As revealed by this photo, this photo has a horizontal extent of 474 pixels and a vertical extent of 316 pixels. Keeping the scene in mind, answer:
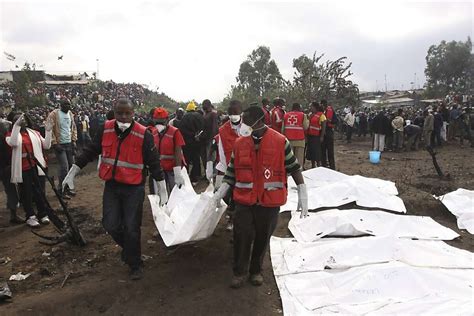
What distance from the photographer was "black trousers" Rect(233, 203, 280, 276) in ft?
12.6

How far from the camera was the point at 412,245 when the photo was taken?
438 centimetres

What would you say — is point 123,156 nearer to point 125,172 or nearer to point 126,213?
point 125,172

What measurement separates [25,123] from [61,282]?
2.55 metres

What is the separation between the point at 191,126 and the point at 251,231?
16.3ft

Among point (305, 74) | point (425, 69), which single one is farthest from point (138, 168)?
point (425, 69)

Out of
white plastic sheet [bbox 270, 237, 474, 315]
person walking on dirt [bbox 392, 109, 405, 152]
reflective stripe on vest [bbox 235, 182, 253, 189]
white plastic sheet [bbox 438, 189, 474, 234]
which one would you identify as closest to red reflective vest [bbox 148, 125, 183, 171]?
reflective stripe on vest [bbox 235, 182, 253, 189]

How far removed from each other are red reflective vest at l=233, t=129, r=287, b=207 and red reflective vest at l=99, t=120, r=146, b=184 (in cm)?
102

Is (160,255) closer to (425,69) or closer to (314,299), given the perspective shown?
(314,299)

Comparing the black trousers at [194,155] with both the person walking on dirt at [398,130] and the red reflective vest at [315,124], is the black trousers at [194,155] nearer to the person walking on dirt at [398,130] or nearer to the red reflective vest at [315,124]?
the red reflective vest at [315,124]

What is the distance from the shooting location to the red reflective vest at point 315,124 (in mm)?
9157

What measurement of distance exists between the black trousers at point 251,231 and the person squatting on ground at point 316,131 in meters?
5.59

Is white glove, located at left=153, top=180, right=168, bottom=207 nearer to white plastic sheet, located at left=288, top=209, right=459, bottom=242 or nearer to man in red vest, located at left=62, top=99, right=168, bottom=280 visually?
man in red vest, located at left=62, top=99, right=168, bottom=280

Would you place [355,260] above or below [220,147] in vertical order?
below

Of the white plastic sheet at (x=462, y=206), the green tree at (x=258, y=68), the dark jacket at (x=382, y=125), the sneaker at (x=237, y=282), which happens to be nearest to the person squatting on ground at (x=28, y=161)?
the sneaker at (x=237, y=282)
